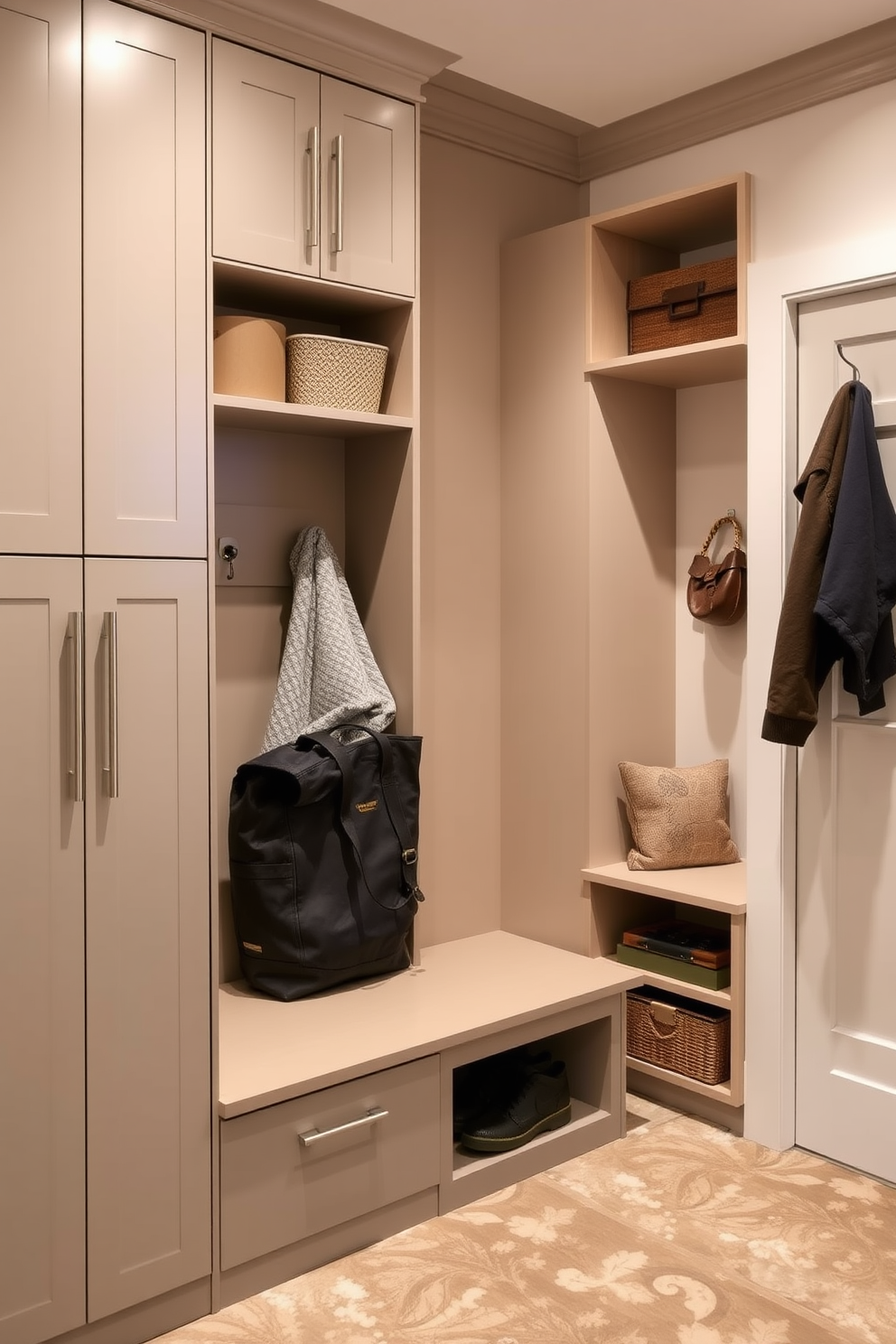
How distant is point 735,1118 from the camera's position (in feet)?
9.35

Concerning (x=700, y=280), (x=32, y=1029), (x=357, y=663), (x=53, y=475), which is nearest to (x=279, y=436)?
(x=357, y=663)

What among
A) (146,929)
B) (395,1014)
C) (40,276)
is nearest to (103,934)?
(146,929)

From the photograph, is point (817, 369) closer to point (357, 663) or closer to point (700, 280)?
point (700, 280)

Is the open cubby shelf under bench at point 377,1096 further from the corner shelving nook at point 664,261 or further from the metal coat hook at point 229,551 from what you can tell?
the corner shelving nook at point 664,261

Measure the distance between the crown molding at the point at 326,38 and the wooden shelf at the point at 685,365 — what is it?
79 centimetres

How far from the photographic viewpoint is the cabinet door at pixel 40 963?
6.30 feet

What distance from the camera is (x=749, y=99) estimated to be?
282 cm

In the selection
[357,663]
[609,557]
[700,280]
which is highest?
[700,280]

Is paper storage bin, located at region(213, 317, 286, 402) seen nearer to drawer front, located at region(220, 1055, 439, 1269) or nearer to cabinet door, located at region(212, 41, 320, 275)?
cabinet door, located at region(212, 41, 320, 275)

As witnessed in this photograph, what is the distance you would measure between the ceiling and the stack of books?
6.89 ft

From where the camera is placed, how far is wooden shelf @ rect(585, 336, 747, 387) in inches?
110

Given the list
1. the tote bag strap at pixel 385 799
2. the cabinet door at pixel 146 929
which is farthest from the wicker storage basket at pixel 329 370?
the tote bag strap at pixel 385 799

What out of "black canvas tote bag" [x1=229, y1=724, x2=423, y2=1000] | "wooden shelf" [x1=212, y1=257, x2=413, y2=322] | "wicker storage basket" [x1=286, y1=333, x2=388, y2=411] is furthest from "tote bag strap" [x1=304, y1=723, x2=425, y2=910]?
"wooden shelf" [x1=212, y1=257, x2=413, y2=322]

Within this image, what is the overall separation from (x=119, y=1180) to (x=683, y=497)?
2184 mm
